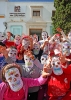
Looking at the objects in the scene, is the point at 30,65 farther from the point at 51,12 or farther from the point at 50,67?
the point at 51,12

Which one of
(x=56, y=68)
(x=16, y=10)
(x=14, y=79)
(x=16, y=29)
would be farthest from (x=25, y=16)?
(x=14, y=79)

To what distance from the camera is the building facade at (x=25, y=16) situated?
85.5 ft

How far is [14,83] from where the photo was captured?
135 inches

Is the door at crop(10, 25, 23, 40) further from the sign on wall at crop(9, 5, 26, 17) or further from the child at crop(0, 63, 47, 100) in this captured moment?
the child at crop(0, 63, 47, 100)

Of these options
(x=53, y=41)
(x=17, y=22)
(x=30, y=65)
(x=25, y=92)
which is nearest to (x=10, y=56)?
(x=30, y=65)

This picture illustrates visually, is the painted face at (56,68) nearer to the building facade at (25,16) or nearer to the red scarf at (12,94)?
the red scarf at (12,94)

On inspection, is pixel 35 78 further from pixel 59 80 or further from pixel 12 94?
pixel 12 94

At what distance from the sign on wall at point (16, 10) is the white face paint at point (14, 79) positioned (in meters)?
22.9

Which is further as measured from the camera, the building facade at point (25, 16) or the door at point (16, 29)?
the building facade at point (25, 16)

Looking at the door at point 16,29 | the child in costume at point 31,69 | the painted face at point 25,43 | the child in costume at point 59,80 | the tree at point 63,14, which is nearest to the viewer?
the child in costume at point 59,80

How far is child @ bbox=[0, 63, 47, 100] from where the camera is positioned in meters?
3.46

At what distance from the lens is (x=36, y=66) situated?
13.8 feet

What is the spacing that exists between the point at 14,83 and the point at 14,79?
0.06m

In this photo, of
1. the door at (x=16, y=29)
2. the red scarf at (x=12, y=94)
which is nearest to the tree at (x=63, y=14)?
the door at (x=16, y=29)
